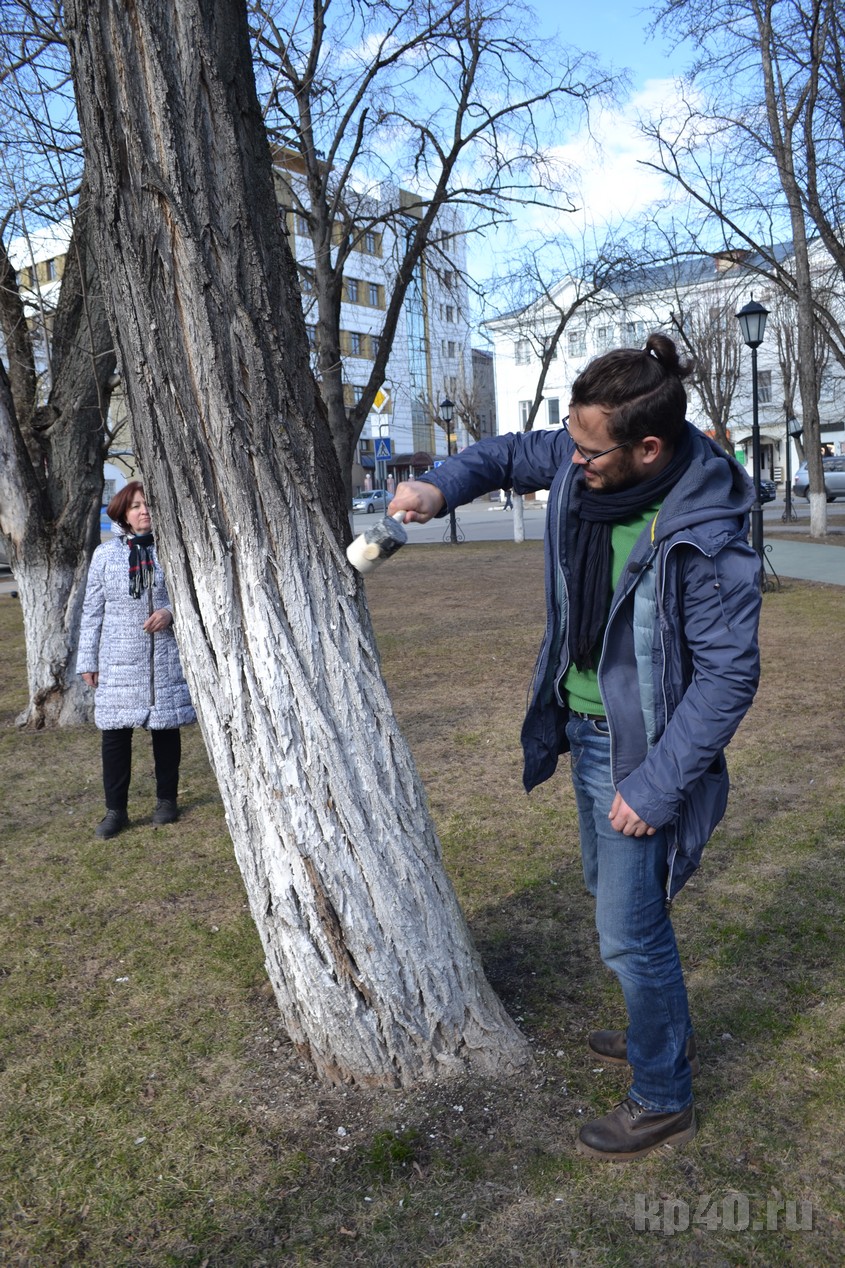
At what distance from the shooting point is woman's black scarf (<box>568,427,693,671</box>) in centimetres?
234

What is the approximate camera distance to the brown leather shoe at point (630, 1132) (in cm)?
259

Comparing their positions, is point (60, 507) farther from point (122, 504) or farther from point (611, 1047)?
point (611, 1047)

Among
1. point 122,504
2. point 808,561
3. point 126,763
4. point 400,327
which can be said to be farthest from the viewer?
point 400,327

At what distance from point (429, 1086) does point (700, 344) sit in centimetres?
3847

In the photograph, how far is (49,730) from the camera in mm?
7781

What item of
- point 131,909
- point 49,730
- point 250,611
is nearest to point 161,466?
point 250,611

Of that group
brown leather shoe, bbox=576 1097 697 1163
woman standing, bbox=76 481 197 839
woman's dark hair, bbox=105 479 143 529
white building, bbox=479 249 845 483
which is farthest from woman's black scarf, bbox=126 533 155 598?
white building, bbox=479 249 845 483

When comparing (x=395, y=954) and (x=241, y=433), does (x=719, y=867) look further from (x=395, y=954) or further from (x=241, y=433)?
(x=241, y=433)

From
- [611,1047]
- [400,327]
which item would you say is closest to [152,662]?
[611,1047]

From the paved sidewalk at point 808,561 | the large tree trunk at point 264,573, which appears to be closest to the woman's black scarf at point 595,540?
the large tree trunk at point 264,573

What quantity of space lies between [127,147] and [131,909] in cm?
295

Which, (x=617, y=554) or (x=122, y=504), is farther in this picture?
(x=122, y=504)

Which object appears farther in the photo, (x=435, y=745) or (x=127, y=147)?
(x=435, y=745)
